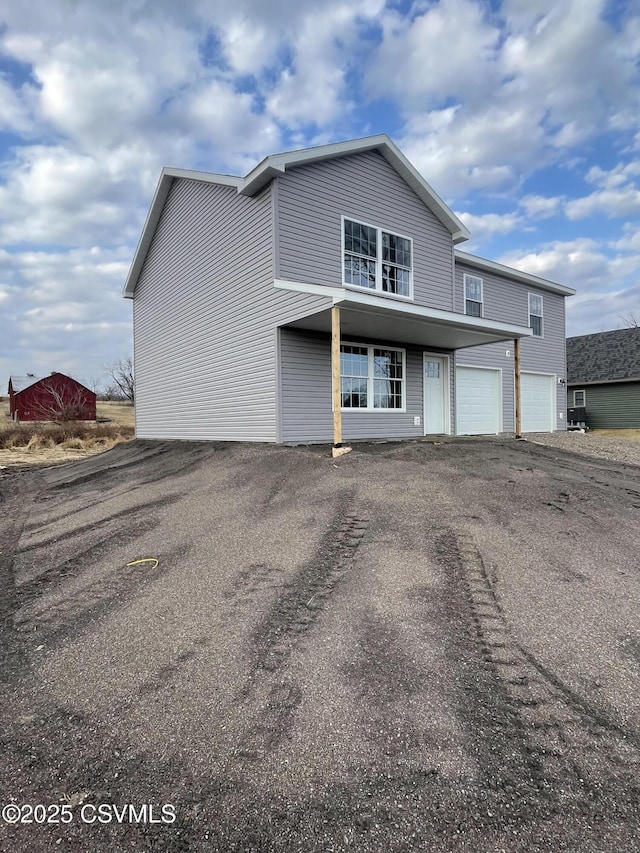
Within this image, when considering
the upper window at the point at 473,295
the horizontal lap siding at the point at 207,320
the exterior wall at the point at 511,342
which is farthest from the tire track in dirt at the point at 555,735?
the upper window at the point at 473,295

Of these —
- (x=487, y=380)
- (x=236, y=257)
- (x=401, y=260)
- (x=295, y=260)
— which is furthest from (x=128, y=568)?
(x=487, y=380)

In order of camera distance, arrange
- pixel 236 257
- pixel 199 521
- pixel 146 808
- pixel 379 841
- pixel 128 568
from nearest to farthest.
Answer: pixel 379 841
pixel 146 808
pixel 128 568
pixel 199 521
pixel 236 257

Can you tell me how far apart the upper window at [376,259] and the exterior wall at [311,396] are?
1.47m

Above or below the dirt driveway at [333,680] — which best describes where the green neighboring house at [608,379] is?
above

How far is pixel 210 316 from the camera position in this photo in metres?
11.7

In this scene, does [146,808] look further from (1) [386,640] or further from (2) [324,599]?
(2) [324,599]

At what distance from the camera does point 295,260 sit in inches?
366

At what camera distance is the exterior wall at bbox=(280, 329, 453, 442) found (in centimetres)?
926

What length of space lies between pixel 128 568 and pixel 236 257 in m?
8.00

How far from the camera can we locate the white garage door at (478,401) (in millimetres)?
13586

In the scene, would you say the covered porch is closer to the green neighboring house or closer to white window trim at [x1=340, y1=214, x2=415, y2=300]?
white window trim at [x1=340, y1=214, x2=415, y2=300]

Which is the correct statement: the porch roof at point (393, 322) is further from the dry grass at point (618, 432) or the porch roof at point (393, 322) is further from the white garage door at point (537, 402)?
the dry grass at point (618, 432)

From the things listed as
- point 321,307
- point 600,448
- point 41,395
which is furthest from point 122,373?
point 600,448

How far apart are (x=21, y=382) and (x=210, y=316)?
3283 cm
